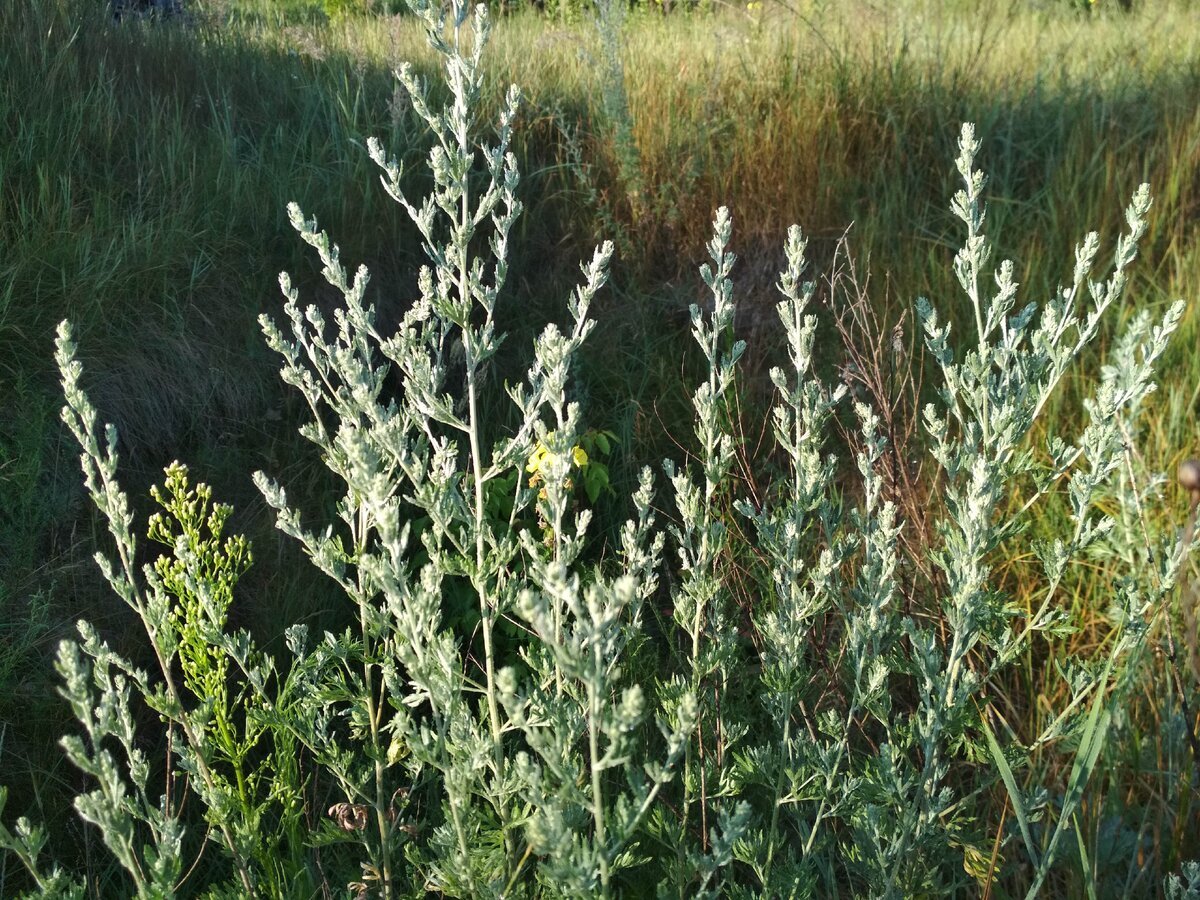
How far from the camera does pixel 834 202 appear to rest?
3969 mm

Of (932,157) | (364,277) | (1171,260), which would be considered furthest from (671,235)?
(364,277)

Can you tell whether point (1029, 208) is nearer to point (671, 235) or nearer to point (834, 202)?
point (834, 202)

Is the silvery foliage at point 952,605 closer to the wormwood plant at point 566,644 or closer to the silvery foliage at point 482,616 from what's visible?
the wormwood plant at point 566,644

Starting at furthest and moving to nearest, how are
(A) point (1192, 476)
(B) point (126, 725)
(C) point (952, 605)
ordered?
(C) point (952, 605), (B) point (126, 725), (A) point (1192, 476)

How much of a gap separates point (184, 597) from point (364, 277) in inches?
26.9

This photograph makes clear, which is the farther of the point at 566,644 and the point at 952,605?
the point at 952,605

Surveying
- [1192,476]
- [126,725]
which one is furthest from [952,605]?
[126,725]

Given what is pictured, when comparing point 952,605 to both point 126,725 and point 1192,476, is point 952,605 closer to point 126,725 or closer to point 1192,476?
point 1192,476

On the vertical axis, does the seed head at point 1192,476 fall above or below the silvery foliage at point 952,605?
above

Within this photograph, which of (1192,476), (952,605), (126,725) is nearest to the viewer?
(1192,476)

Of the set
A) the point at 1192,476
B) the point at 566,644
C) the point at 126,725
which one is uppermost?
the point at 1192,476

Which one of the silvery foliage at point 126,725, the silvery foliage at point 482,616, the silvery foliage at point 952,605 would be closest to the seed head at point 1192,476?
the silvery foliage at point 952,605

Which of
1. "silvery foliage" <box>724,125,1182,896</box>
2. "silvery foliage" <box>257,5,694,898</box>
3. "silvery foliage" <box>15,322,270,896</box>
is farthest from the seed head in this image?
"silvery foliage" <box>15,322,270,896</box>

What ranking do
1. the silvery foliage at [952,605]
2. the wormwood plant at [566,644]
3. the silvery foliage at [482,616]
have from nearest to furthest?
the silvery foliage at [482,616] → the wormwood plant at [566,644] → the silvery foliage at [952,605]
